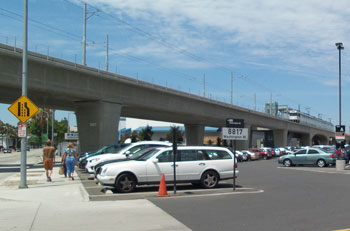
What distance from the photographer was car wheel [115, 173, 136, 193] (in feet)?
47.5

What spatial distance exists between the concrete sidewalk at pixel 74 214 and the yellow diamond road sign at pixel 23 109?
3054 mm

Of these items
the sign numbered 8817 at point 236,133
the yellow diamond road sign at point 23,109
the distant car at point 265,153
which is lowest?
the distant car at point 265,153

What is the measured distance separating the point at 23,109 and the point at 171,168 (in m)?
6.31

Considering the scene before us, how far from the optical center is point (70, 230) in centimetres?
875

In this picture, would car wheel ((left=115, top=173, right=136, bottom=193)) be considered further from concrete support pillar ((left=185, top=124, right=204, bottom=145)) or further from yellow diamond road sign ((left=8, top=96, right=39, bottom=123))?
concrete support pillar ((left=185, top=124, right=204, bottom=145))

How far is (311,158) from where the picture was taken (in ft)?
104

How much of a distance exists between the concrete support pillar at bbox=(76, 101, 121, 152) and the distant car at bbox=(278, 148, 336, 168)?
1479 cm

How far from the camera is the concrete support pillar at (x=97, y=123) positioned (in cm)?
3488

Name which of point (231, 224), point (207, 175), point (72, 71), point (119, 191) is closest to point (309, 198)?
point (207, 175)

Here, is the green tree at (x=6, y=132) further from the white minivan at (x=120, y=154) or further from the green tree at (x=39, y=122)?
the white minivan at (x=120, y=154)

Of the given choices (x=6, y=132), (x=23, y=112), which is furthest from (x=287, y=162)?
(x=6, y=132)

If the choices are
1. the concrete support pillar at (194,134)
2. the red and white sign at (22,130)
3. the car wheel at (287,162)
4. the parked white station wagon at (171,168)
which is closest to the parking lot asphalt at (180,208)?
the parked white station wagon at (171,168)

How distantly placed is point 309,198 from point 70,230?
318 inches

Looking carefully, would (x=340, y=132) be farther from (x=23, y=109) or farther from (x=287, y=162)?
(x=23, y=109)
